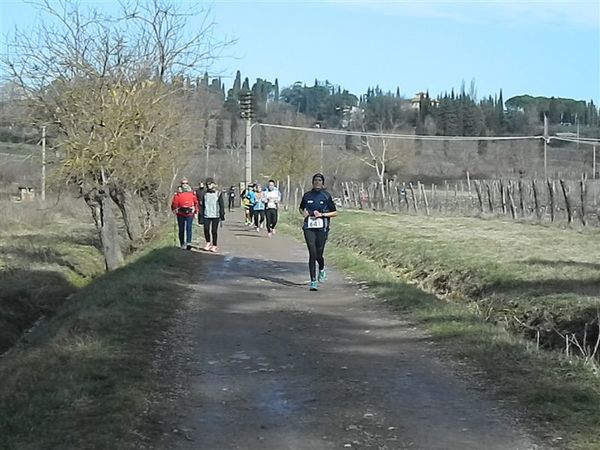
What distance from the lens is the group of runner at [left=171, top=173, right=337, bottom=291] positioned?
14.0 meters

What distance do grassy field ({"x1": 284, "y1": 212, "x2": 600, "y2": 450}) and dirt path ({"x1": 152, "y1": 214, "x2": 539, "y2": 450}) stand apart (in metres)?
0.34

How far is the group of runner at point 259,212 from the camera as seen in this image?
550 inches

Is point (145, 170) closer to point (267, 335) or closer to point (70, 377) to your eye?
point (267, 335)

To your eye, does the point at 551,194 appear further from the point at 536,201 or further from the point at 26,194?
the point at 26,194

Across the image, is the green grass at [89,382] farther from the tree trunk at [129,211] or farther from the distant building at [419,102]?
the distant building at [419,102]

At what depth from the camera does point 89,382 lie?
734 centimetres

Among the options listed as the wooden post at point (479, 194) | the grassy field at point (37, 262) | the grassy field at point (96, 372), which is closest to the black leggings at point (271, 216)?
the grassy field at point (37, 262)

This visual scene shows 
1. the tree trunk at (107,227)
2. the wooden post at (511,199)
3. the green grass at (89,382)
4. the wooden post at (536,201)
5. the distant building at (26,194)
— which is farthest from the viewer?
the distant building at (26,194)

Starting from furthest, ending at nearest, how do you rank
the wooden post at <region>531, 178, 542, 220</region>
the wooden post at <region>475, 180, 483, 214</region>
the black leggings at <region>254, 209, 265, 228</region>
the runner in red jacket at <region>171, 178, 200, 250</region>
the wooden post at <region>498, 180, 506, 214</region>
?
the wooden post at <region>475, 180, 483, 214</region>, the wooden post at <region>498, 180, 506, 214</region>, the wooden post at <region>531, 178, 542, 220</region>, the black leggings at <region>254, 209, 265, 228</region>, the runner in red jacket at <region>171, 178, 200, 250</region>

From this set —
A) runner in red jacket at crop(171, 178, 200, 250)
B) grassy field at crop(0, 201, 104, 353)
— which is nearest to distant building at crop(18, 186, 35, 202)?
grassy field at crop(0, 201, 104, 353)

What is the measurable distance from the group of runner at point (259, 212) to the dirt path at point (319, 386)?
137 centimetres

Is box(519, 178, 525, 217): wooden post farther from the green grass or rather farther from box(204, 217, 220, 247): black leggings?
the green grass

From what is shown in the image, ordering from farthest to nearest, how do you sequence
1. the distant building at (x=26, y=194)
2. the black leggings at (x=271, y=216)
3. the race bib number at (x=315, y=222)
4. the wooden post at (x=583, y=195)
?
1. the distant building at (x=26, y=194)
2. the wooden post at (x=583, y=195)
3. the black leggings at (x=271, y=216)
4. the race bib number at (x=315, y=222)

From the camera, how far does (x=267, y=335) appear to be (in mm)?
9992
